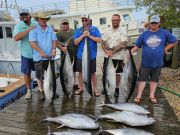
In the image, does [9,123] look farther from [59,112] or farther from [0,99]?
[0,99]

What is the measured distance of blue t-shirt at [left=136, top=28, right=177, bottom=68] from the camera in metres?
5.34

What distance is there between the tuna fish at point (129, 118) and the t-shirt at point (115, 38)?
1.39m

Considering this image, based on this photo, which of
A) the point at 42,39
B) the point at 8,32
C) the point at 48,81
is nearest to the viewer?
the point at 48,81

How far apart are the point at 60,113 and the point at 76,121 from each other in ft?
2.58

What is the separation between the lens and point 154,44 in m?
5.37

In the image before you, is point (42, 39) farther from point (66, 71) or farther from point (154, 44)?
point (154, 44)

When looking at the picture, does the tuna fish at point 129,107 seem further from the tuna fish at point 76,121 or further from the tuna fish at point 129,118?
the tuna fish at point 76,121

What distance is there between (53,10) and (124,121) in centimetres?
2103

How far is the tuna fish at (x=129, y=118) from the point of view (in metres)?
4.56

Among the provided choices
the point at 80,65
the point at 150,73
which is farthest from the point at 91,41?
the point at 150,73

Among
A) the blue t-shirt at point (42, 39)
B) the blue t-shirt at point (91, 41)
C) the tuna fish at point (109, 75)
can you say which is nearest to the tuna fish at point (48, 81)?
the blue t-shirt at point (42, 39)

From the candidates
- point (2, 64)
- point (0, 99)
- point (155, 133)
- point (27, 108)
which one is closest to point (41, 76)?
point (27, 108)

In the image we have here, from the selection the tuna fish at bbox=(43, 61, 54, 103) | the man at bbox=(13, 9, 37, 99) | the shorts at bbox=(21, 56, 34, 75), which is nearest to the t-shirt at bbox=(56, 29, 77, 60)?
the man at bbox=(13, 9, 37, 99)

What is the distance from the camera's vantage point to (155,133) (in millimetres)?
4445
